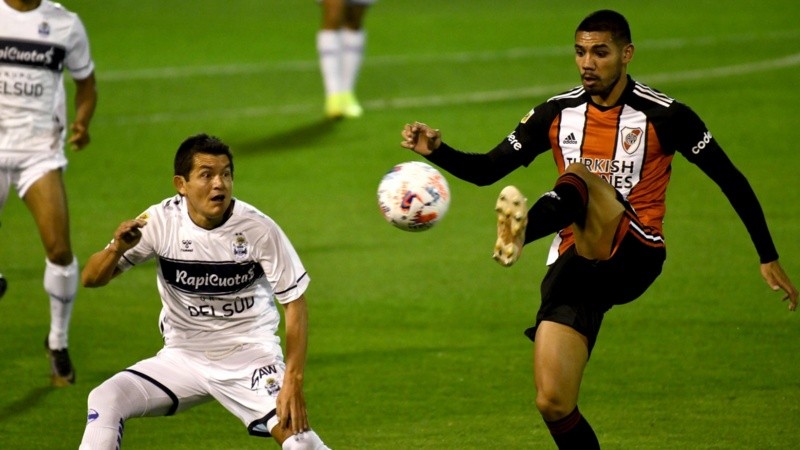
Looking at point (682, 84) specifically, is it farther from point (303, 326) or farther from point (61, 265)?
point (303, 326)

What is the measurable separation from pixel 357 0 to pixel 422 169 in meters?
10.5

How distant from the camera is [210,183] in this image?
6680 mm

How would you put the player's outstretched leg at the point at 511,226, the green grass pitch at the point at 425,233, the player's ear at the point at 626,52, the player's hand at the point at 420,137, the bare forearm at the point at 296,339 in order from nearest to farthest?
the player's outstretched leg at the point at 511,226
the bare forearm at the point at 296,339
the player's hand at the point at 420,137
the player's ear at the point at 626,52
the green grass pitch at the point at 425,233

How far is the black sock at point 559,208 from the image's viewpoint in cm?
646

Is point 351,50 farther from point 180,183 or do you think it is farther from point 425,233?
point 180,183

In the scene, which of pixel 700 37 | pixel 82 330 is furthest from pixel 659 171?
pixel 700 37

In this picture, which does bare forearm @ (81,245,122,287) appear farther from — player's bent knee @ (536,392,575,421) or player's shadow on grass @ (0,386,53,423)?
player's shadow on grass @ (0,386,53,423)

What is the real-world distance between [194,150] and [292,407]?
129 cm

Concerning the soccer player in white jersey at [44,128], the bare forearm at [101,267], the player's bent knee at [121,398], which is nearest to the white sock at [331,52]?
the soccer player in white jersey at [44,128]

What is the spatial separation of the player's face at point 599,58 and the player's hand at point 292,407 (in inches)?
80.4

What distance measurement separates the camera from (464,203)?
14586mm

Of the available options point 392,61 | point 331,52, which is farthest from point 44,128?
point 392,61

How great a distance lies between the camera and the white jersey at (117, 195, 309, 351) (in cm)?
681

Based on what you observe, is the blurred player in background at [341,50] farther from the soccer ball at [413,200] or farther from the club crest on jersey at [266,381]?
the club crest on jersey at [266,381]
